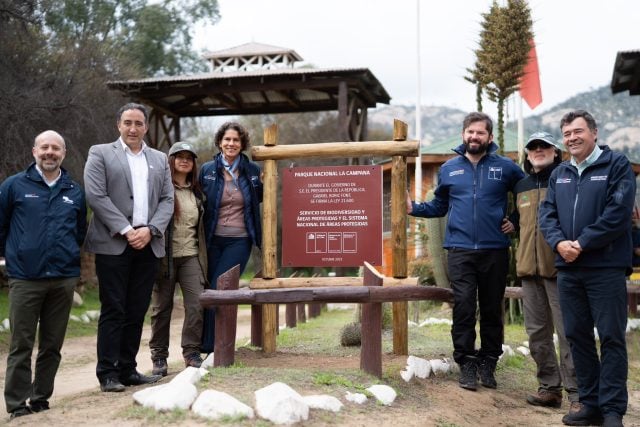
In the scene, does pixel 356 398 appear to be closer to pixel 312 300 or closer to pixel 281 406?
pixel 281 406

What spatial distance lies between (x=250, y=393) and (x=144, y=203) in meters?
1.87

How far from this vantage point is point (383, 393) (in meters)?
5.19

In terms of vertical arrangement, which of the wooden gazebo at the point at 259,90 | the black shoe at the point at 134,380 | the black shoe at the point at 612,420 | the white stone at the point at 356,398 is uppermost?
the wooden gazebo at the point at 259,90

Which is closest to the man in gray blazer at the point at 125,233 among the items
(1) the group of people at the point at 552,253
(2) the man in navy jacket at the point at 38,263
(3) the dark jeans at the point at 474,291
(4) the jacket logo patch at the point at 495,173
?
(2) the man in navy jacket at the point at 38,263

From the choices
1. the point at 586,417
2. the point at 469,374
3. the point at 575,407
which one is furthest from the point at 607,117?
the point at 586,417

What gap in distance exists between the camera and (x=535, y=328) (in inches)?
229

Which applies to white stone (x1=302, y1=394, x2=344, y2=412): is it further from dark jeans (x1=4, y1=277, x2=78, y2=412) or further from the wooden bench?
dark jeans (x1=4, y1=277, x2=78, y2=412)

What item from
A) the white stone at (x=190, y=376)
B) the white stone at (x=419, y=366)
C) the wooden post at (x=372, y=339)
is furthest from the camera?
Answer: the white stone at (x=419, y=366)

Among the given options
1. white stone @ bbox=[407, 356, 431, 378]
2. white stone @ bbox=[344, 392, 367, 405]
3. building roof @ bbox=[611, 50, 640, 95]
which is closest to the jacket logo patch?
white stone @ bbox=[407, 356, 431, 378]

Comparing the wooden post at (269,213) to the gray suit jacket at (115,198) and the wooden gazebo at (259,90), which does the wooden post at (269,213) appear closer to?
the gray suit jacket at (115,198)

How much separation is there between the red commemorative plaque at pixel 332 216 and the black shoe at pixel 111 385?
1.90 metres

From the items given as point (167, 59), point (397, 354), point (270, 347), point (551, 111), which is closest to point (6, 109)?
point (270, 347)

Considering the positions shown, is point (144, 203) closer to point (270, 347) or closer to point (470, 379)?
point (270, 347)

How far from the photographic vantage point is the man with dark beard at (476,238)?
19.5 ft
